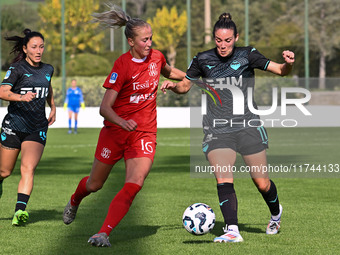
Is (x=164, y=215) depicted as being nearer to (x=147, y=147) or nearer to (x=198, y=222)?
(x=198, y=222)

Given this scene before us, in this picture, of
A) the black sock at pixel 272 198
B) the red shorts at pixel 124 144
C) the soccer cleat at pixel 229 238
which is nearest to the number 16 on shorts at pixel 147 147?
the red shorts at pixel 124 144

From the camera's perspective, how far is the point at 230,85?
7031 millimetres

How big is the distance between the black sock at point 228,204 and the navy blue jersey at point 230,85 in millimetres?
563

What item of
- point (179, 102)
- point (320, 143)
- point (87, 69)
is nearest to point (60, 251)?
point (320, 143)

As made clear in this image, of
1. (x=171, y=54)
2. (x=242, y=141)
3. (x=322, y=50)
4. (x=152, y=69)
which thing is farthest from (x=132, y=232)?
(x=322, y=50)

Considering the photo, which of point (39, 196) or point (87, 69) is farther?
point (87, 69)

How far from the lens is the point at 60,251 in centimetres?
675

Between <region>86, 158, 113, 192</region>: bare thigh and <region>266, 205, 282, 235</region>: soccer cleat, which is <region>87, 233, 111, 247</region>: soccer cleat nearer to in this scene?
<region>86, 158, 113, 192</region>: bare thigh

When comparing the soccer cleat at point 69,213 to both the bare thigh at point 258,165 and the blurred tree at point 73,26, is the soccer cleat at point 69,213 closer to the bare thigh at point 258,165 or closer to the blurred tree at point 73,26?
the bare thigh at point 258,165

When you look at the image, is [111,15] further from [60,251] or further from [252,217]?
[252,217]

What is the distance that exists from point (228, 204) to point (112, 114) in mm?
1458

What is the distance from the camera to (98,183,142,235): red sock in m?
6.70

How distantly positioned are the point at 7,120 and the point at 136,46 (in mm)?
2192

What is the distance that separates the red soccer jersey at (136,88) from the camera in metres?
6.80
